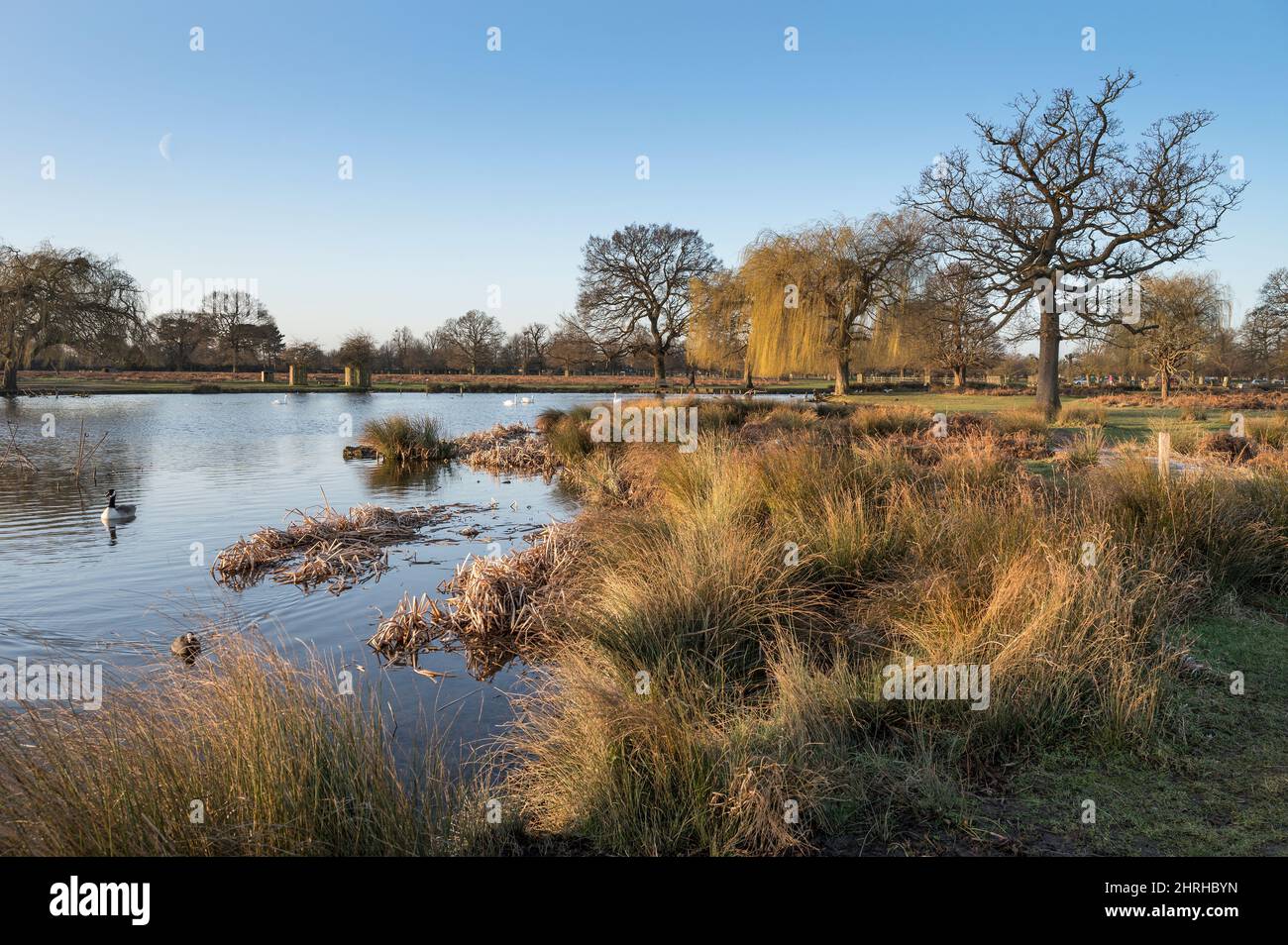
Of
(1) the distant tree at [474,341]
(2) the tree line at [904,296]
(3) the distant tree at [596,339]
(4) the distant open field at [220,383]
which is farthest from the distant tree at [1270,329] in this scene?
(1) the distant tree at [474,341]

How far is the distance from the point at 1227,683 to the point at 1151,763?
1.38 m

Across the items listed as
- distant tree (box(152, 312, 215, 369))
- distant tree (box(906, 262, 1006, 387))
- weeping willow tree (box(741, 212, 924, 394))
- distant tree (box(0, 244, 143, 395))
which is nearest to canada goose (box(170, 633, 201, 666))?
distant tree (box(906, 262, 1006, 387))

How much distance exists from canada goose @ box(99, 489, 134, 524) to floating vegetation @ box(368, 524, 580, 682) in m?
6.40

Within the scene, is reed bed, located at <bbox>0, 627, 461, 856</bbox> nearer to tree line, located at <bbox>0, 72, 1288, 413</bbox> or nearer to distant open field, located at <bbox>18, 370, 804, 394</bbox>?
tree line, located at <bbox>0, 72, 1288, 413</bbox>

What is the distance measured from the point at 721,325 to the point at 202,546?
115 feet

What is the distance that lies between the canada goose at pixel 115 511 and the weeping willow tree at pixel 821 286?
97.0 ft

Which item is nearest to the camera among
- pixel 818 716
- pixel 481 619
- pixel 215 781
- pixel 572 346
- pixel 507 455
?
pixel 215 781

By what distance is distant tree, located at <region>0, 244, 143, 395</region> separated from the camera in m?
38.6

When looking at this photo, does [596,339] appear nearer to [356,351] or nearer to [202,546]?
[356,351]

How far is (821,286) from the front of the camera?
3644 cm

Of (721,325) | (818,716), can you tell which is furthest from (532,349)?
(818,716)
